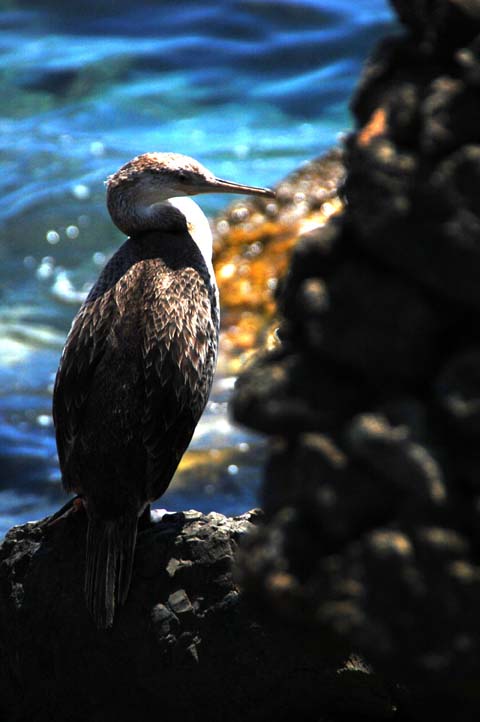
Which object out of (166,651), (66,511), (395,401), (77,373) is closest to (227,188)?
(77,373)

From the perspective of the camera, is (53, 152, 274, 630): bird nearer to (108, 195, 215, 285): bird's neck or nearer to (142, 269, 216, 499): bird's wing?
(142, 269, 216, 499): bird's wing

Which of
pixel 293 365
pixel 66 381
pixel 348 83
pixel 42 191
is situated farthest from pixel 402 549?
pixel 348 83

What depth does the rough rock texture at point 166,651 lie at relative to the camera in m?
4.29

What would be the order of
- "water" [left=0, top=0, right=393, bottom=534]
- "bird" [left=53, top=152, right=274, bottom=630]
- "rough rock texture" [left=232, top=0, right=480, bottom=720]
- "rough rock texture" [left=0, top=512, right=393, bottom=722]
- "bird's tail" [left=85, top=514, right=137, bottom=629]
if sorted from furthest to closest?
"water" [left=0, top=0, right=393, bottom=534] → "bird" [left=53, top=152, right=274, bottom=630] → "bird's tail" [left=85, top=514, right=137, bottom=629] → "rough rock texture" [left=0, top=512, right=393, bottom=722] → "rough rock texture" [left=232, top=0, right=480, bottom=720]

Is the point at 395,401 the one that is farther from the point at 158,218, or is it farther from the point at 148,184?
the point at 148,184

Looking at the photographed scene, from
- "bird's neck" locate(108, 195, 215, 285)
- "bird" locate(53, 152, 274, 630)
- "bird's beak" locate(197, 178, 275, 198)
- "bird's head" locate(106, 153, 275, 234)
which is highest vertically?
"bird's beak" locate(197, 178, 275, 198)

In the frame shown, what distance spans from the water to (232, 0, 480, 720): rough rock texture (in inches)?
237

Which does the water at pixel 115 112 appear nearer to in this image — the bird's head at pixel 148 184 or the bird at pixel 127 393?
the bird's head at pixel 148 184

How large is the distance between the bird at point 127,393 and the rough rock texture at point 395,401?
6.12 feet

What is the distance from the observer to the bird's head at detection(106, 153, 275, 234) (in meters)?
5.84

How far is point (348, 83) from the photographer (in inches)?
595

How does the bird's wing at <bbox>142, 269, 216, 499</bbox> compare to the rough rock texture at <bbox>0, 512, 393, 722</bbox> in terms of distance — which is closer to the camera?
the rough rock texture at <bbox>0, 512, 393, 722</bbox>

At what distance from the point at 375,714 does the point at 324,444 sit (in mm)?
1969

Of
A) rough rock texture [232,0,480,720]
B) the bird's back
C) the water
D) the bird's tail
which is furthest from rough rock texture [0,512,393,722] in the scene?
the water
